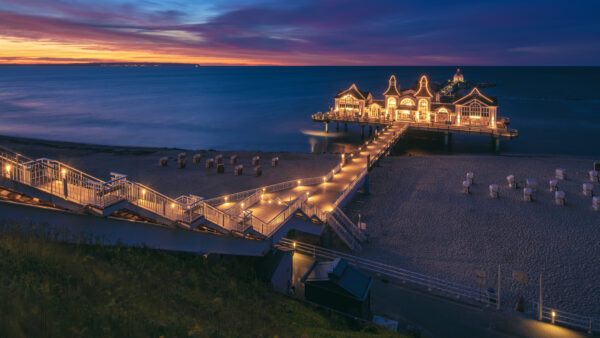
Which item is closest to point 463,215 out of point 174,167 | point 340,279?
point 340,279

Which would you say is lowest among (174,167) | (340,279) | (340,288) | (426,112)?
(340,288)

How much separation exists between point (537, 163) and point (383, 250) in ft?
80.2

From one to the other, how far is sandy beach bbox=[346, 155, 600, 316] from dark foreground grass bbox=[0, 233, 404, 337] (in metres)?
6.76

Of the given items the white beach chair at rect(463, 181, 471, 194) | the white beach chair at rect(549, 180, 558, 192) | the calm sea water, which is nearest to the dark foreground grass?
the white beach chair at rect(463, 181, 471, 194)

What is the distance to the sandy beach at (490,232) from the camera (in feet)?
52.7

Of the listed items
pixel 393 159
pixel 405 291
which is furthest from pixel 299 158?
pixel 405 291

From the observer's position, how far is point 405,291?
1491 centimetres

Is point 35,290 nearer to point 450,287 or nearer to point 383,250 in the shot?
point 450,287

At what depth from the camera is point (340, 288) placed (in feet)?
42.4

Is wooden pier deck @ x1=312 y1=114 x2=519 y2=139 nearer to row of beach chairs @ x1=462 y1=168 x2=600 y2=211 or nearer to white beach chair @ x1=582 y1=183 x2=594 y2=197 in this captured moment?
row of beach chairs @ x1=462 y1=168 x2=600 y2=211

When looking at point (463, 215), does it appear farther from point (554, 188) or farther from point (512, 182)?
point (554, 188)

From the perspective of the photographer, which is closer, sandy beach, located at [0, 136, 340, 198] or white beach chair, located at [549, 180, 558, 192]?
white beach chair, located at [549, 180, 558, 192]

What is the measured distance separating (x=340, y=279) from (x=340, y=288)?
1.04 ft

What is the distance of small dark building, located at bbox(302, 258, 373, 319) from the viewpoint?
12781 millimetres
